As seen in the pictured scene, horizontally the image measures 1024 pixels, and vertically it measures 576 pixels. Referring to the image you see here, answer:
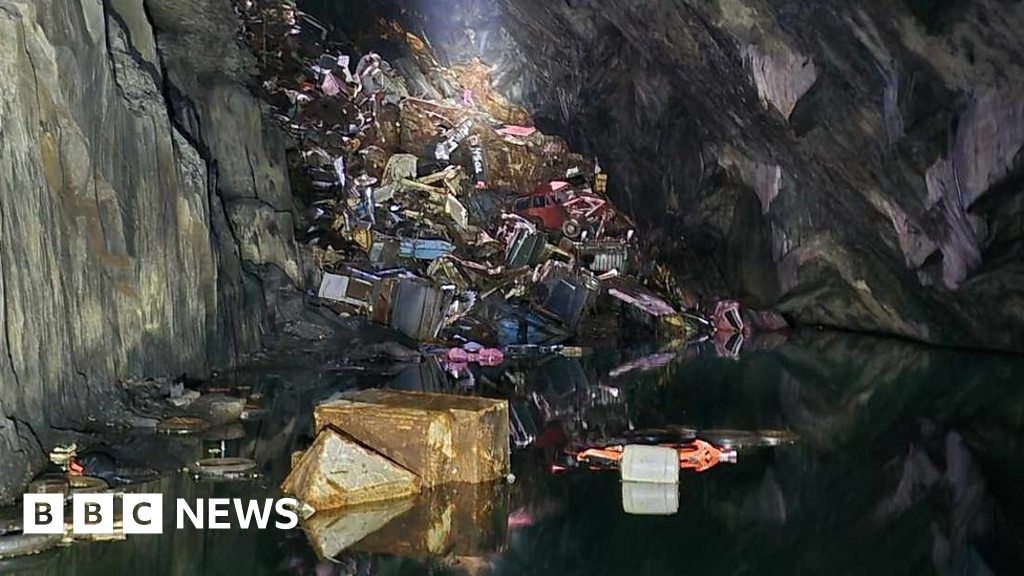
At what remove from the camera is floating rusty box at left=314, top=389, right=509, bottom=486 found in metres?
5.45

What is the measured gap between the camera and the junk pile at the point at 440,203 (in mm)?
15313

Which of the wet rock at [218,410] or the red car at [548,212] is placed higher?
the red car at [548,212]

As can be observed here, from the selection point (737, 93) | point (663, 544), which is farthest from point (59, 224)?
point (737, 93)

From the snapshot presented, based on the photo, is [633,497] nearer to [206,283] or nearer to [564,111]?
[206,283]

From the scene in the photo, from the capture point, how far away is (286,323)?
43.6 ft

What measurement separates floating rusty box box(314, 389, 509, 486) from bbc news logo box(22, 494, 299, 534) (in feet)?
2.00

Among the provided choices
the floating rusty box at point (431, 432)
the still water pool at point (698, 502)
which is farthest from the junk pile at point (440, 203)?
the floating rusty box at point (431, 432)

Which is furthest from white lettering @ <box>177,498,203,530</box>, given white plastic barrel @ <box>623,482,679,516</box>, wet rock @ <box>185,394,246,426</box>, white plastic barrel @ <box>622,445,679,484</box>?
white plastic barrel @ <box>622,445,679,484</box>

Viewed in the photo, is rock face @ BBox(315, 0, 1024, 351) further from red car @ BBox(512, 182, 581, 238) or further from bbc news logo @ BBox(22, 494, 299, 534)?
bbc news logo @ BBox(22, 494, 299, 534)

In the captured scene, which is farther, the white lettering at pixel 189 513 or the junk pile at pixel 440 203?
the junk pile at pixel 440 203

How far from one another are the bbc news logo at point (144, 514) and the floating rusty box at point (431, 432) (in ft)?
2.00

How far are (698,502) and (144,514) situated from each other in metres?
2.93

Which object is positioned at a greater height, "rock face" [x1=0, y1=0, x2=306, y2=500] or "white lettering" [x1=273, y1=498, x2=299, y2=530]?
"rock face" [x1=0, y1=0, x2=306, y2=500]

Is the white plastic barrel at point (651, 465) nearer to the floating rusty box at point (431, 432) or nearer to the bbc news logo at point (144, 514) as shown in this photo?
the floating rusty box at point (431, 432)
